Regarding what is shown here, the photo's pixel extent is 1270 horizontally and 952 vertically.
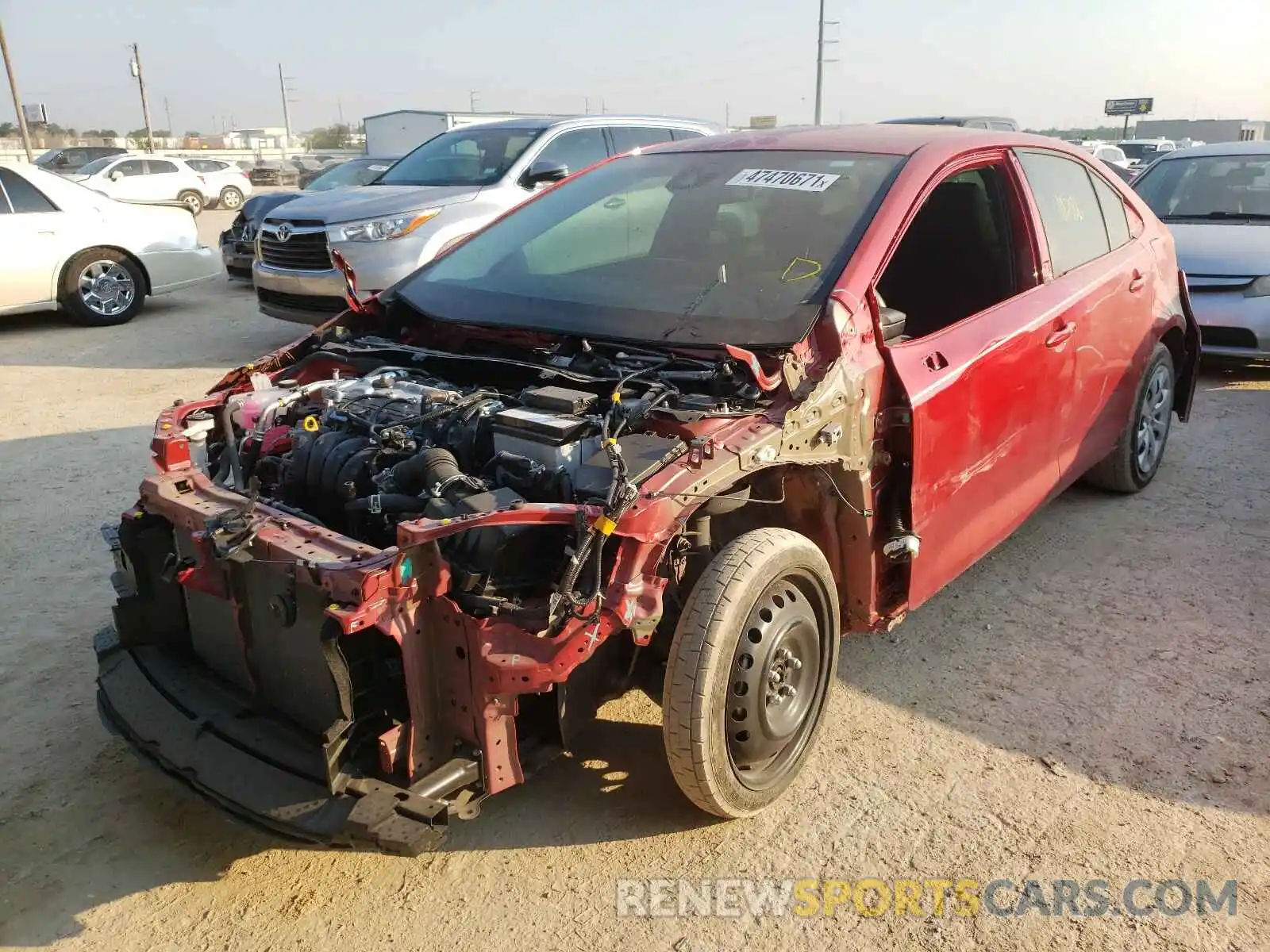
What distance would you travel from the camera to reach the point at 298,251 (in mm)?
8078

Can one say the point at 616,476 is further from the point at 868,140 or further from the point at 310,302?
the point at 310,302

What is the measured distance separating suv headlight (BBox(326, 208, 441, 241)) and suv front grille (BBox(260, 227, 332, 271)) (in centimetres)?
15

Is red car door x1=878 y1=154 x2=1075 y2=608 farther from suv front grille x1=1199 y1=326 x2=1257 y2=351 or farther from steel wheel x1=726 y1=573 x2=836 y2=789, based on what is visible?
suv front grille x1=1199 y1=326 x2=1257 y2=351

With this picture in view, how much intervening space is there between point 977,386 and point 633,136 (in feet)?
21.6

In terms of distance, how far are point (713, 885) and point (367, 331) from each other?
8.20 ft

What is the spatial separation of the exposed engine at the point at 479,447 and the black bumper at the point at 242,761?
527 mm

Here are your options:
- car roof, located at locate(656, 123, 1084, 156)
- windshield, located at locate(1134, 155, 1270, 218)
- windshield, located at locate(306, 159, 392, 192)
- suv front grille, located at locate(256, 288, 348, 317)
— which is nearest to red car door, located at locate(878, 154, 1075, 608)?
car roof, located at locate(656, 123, 1084, 156)

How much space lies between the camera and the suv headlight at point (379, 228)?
783 cm

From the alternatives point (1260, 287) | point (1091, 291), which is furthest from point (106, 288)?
point (1260, 287)

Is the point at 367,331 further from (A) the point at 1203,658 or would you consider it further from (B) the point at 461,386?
(A) the point at 1203,658

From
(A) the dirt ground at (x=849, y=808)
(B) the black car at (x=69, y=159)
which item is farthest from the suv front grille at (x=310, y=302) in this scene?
(B) the black car at (x=69, y=159)

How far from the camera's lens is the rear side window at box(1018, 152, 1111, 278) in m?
3.87

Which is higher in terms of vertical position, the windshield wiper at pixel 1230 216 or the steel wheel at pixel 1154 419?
the windshield wiper at pixel 1230 216

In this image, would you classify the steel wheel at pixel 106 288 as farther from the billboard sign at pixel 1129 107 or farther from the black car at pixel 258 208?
the billboard sign at pixel 1129 107
